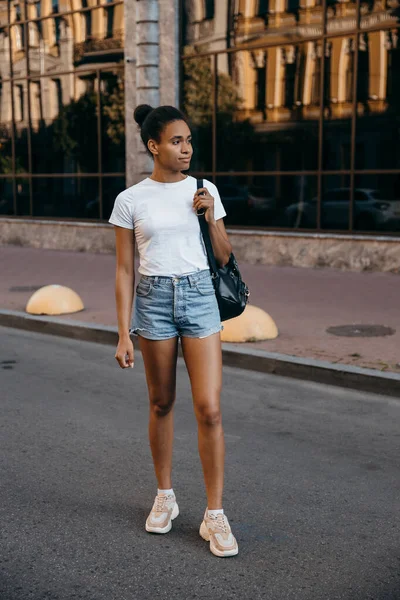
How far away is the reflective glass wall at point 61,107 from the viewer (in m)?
18.4

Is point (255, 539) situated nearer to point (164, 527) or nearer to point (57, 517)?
point (164, 527)

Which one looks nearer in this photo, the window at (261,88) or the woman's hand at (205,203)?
the woman's hand at (205,203)

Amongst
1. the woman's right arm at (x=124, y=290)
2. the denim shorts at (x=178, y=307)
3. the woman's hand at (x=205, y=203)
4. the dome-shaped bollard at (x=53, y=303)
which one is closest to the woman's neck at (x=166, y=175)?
the woman's hand at (x=205, y=203)

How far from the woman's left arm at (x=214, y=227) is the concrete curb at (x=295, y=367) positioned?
320cm

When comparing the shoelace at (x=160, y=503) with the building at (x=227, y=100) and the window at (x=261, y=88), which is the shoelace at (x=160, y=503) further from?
the window at (x=261, y=88)

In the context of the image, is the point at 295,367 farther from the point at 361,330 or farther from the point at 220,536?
the point at 220,536

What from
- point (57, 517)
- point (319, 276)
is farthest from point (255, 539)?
point (319, 276)

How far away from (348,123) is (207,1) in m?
4.25

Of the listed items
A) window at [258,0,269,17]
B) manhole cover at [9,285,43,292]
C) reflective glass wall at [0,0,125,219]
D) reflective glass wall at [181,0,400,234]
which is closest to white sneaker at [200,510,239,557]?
manhole cover at [9,285,43,292]

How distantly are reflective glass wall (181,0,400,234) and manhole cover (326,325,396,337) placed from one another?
18.3 feet

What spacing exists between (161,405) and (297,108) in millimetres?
12214

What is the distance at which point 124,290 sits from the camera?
3709mm

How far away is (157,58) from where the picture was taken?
17000 millimetres

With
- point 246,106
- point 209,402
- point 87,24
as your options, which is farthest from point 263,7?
point 209,402
